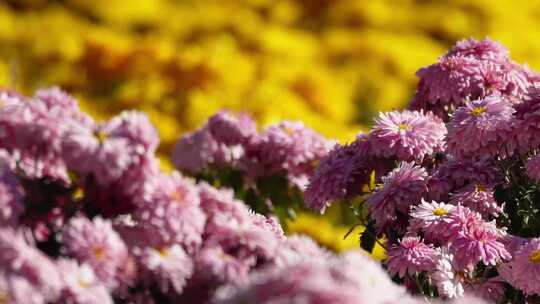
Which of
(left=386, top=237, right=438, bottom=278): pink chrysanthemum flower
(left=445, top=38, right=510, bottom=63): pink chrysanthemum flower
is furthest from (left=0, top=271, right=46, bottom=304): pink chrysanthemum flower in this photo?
(left=445, top=38, right=510, bottom=63): pink chrysanthemum flower

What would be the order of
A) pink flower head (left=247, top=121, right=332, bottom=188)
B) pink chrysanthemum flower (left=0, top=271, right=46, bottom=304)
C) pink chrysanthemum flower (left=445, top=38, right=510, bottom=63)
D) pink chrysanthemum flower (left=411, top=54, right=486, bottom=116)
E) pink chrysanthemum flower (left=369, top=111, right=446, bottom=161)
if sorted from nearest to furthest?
pink chrysanthemum flower (left=0, top=271, right=46, bottom=304)
pink chrysanthemum flower (left=369, top=111, right=446, bottom=161)
pink chrysanthemum flower (left=411, top=54, right=486, bottom=116)
pink chrysanthemum flower (left=445, top=38, right=510, bottom=63)
pink flower head (left=247, top=121, right=332, bottom=188)

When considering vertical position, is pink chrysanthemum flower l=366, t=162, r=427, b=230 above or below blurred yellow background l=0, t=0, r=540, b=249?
below

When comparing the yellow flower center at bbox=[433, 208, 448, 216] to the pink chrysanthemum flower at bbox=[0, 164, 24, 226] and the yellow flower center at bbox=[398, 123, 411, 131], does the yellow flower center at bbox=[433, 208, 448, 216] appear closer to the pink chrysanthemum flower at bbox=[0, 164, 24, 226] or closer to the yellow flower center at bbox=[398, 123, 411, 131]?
the yellow flower center at bbox=[398, 123, 411, 131]

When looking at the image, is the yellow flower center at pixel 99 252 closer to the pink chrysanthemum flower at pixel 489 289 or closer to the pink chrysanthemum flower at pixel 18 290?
the pink chrysanthemum flower at pixel 18 290

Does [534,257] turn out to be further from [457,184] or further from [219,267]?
[219,267]

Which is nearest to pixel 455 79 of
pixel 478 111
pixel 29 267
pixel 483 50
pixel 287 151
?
pixel 483 50

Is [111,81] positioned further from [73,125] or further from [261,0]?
[73,125]
